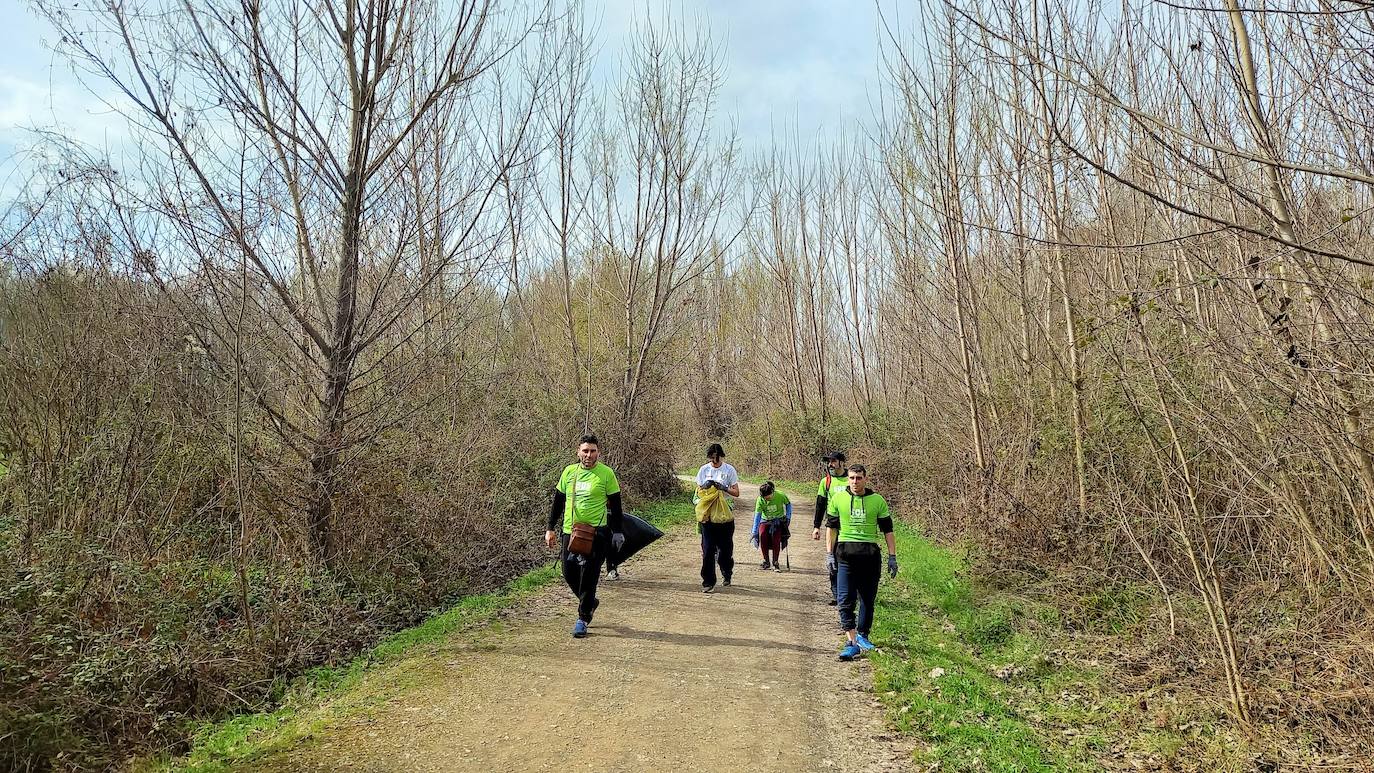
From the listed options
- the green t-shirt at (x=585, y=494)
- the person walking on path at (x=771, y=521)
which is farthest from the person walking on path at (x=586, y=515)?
the person walking on path at (x=771, y=521)

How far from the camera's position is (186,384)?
9125 mm

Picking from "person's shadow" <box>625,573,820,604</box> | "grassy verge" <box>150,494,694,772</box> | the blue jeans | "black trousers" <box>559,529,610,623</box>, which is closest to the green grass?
the blue jeans

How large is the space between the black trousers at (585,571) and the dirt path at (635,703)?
30 cm

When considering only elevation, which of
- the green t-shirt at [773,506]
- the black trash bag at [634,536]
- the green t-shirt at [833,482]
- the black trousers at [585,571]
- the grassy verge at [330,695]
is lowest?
the grassy verge at [330,695]

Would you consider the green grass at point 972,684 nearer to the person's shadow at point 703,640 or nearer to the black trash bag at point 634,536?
the person's shadow at point 703,640

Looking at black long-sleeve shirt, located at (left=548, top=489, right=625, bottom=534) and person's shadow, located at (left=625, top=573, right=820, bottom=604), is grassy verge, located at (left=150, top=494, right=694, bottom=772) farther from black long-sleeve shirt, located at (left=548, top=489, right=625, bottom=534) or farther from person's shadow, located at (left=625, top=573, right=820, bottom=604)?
person's shadow, located at (left=625, top=573, right=820, bottom=604)

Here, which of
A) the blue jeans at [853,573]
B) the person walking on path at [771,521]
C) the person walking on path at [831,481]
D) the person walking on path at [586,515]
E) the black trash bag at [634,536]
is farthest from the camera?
the person walking on path at [771,521]

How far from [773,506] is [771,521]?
32 centimetres

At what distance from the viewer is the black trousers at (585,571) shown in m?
7.51

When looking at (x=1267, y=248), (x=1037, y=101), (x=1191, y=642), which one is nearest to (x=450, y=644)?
(x=1191, y=642)

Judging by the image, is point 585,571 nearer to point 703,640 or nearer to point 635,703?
point 703,640

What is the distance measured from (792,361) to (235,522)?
2077 centimetres

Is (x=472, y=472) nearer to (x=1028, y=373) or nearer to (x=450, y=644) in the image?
(x=450, y=644)

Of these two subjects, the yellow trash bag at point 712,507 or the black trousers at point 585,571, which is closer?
the black trousers at point 585,571
